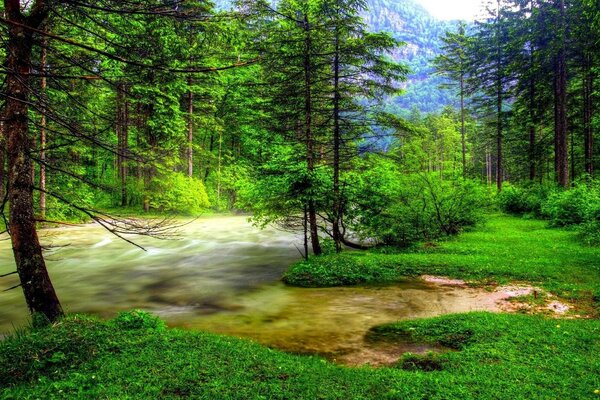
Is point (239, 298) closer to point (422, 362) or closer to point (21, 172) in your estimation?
point (422, 362)

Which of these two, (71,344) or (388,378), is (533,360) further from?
(71,344)

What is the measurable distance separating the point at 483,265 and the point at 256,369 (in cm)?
956

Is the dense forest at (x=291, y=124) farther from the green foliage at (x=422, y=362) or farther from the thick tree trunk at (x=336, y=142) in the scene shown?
the green foliage at (x=422, y=362)

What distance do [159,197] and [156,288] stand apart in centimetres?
1723

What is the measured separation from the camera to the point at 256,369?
550cm

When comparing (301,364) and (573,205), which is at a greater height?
(573,205)

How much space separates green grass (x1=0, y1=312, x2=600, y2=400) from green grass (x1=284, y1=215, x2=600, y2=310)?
408cm

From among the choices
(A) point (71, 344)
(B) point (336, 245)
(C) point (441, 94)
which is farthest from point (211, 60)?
(C) point (441, 94)

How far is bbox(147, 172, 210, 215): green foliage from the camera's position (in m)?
28.0

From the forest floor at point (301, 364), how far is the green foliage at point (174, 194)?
857 inches

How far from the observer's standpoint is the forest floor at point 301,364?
4.80 metres

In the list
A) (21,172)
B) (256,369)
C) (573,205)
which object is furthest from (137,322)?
(573,205)

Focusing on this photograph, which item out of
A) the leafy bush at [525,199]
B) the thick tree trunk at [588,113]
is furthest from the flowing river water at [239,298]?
the thick tree trunk at [588,113]

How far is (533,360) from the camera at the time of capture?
227 inches
